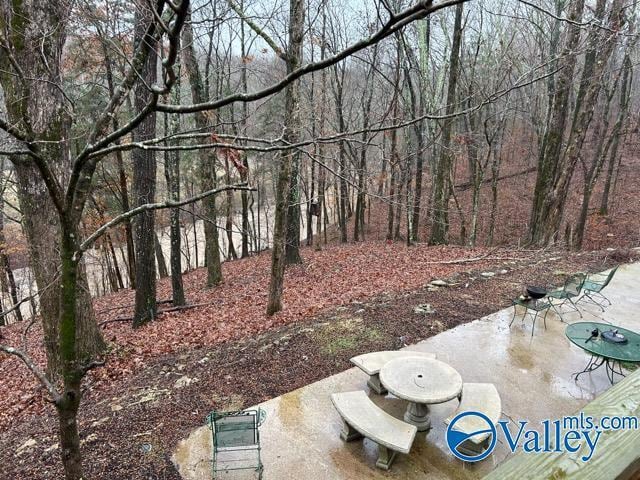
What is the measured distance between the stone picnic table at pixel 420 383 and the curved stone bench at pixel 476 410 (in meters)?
0.15

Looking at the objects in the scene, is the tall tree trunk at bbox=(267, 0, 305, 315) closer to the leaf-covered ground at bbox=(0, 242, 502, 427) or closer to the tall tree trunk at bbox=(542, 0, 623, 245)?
the leaf-covered ground at bbox=(0, 242, 502, 427)

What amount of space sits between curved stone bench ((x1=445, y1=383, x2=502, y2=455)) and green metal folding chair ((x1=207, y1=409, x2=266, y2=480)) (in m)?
1.83

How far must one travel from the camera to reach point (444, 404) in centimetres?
450

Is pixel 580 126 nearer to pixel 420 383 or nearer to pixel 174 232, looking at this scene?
pixel 420 383

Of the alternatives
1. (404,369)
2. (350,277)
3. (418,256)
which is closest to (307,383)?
(404,369)

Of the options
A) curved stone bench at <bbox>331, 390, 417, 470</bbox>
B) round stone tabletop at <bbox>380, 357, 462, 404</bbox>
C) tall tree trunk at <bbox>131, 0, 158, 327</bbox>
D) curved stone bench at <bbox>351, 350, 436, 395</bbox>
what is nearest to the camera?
curved stone bench at <bbox>331, 390, 417, 470</bbox>

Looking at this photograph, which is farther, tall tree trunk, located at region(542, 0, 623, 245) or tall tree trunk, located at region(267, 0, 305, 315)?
tall tree trunk, located at region(542, 0, 623, 245)

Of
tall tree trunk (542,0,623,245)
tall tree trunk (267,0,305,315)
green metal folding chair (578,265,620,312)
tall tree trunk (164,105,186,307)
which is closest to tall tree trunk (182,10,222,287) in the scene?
tall tree trunk (164,105,186,307)

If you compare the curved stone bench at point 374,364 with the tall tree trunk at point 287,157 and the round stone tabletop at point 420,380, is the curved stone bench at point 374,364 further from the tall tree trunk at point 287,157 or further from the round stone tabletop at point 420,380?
the tall tree trunk at point 287,157

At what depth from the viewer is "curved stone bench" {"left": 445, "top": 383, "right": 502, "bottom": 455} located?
3615 mm

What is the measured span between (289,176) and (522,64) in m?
12.2

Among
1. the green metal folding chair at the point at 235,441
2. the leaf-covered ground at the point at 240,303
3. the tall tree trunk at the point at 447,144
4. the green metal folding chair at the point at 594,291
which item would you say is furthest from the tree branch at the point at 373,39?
the tall tree trunk at the point at 447,144

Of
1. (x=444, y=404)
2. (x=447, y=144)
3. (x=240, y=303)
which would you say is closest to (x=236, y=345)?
(x=444, y=404)

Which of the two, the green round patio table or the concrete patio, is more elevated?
the green round patio table
